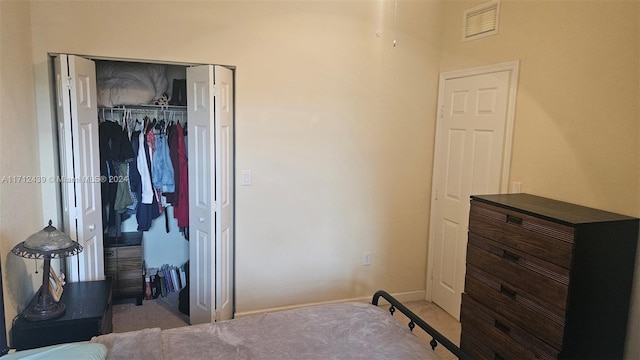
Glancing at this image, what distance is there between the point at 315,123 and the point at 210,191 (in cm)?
100

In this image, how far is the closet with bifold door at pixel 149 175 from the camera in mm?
2719

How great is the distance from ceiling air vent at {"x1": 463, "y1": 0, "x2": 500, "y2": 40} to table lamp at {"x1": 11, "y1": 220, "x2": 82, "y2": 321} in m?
3.14

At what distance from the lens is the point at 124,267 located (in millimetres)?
3539

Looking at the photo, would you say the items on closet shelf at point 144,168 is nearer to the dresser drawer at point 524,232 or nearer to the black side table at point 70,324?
the black side table at point 70,324

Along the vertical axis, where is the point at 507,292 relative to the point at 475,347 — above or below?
above

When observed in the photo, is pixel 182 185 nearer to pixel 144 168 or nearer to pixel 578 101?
pixel 144 168

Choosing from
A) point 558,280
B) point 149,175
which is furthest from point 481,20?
point 149,175

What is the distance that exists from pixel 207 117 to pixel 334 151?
42.4 inches

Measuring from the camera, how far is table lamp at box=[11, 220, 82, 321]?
2156 millimetres

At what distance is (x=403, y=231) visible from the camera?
12.1 ft

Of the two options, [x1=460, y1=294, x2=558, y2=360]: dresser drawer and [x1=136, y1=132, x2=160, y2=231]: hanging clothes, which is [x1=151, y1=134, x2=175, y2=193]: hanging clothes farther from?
[x1=460, y1=294, x2=558, y2=360]: dresser drawer

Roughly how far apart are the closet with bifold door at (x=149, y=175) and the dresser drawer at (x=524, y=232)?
71.3 inches

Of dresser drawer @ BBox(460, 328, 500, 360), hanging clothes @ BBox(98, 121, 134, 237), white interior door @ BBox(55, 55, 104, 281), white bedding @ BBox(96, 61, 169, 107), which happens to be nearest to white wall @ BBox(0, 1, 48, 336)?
white interior door @ BBox(55, 55, 104, 281)

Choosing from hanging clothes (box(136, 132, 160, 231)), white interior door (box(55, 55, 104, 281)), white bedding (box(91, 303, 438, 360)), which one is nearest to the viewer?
white bedding (box(91, 303, 438, 360))
